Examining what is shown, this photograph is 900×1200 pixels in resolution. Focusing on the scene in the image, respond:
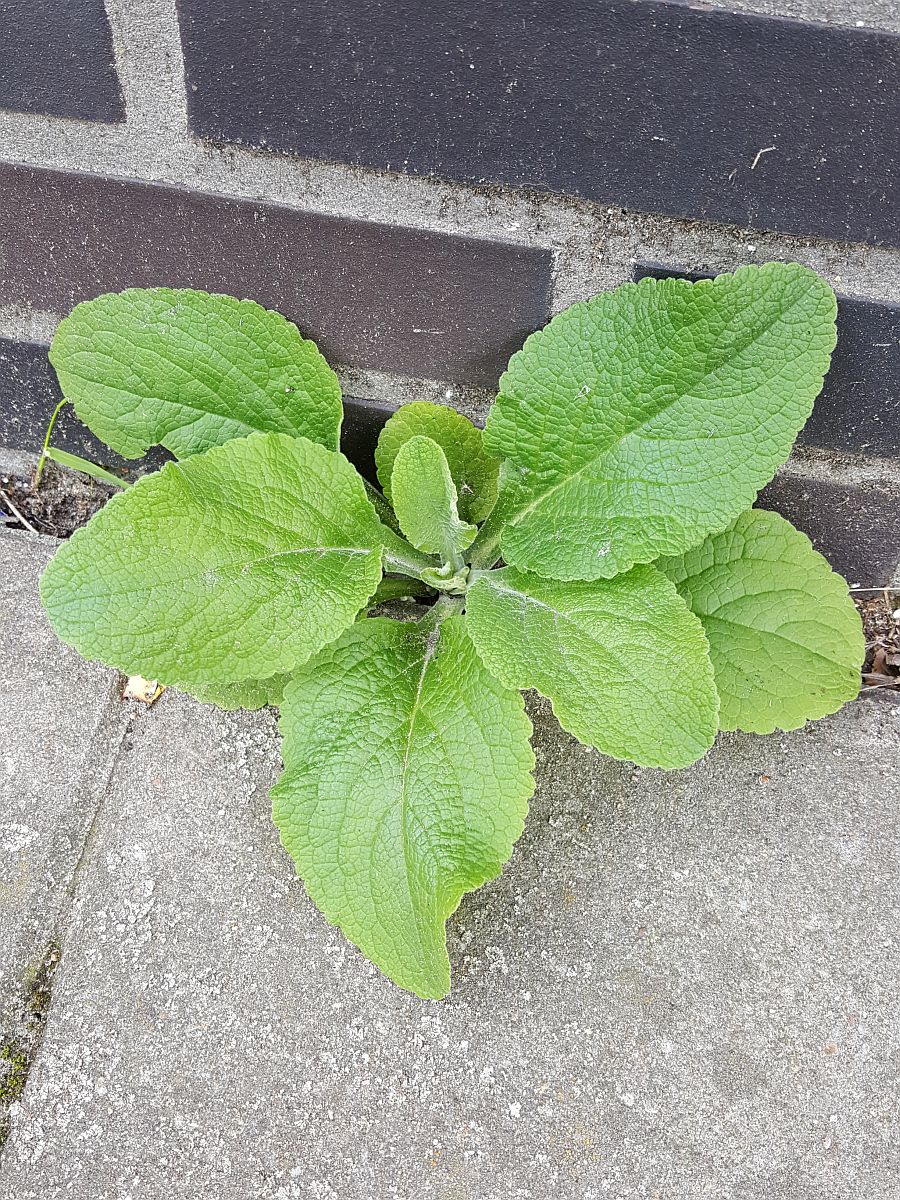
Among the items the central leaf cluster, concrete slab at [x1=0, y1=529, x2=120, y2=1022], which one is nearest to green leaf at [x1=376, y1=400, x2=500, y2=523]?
the central leaf cluster

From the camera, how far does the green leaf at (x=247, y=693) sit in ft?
3.51

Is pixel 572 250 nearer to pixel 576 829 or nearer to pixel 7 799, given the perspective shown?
pixel 576 829

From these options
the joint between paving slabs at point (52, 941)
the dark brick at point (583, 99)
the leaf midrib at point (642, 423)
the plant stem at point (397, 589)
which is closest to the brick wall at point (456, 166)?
the dark brick at point (583, 99)

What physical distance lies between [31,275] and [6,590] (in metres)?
0.41

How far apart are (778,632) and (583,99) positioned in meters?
0.59

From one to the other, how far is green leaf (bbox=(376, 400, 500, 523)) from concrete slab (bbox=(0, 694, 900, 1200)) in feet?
1.10

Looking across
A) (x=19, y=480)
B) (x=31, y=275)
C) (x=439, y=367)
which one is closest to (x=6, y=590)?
(x=19, y=480)

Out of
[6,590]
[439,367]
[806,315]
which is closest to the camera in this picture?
[806,315]

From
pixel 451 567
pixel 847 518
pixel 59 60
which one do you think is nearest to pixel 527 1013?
pixel 451 567

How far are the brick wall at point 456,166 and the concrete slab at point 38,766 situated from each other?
43 centimetres

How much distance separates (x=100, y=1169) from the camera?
3.00 ft

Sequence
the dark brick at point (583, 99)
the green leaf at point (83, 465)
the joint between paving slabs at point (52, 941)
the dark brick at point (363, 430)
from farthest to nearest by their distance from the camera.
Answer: the green leaf at point (83, 465) → the dark brick at point (363, 430) → the joint between paving slabs at point (52, 941) → the dark brick at point (583, 99)

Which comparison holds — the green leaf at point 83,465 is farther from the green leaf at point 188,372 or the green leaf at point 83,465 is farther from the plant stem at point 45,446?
the green leaf at point 188,372

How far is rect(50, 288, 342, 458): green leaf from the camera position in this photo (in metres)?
1.02
